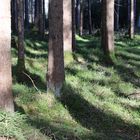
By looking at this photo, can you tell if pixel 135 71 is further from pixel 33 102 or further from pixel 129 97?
pixel 33 102

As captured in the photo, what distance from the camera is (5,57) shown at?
8523 millimetres

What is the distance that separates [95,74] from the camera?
16.5 m

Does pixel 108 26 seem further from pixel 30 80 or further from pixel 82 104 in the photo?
pixel 82 104

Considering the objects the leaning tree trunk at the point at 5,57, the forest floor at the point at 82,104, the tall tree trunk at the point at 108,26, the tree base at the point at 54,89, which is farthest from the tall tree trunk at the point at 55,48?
the tall tree trunk at the point at 108,26

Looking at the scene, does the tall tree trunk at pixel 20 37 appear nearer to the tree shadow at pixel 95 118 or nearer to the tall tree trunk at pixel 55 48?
the tall tree trunk at pixel 55 48

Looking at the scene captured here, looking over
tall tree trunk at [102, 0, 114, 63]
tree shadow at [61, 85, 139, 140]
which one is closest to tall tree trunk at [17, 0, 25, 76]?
tree shadow at [61, 85, 139, 140]

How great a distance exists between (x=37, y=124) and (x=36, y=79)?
6.13m

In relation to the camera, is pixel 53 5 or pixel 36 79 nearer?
pixel 53 5

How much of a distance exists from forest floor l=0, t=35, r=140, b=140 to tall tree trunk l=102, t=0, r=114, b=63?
1.91ft

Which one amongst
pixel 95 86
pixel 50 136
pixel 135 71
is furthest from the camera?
pixel 135 71

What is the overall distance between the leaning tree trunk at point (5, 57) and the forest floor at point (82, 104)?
1.28 ft

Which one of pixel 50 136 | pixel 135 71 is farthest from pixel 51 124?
pixel 135 71

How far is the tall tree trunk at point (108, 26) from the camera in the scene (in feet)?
62.6

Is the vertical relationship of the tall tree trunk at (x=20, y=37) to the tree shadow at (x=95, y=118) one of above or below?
above
